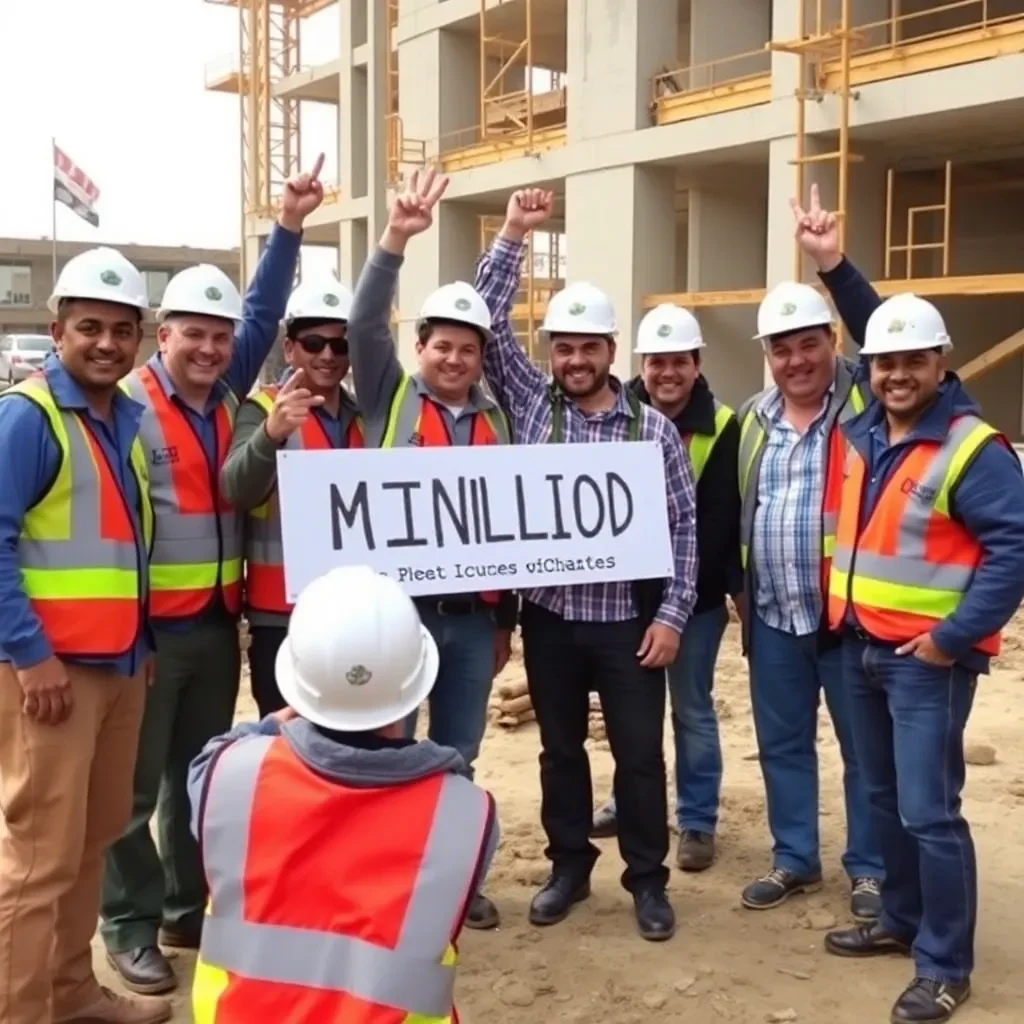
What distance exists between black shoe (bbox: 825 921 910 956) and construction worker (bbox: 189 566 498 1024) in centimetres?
270

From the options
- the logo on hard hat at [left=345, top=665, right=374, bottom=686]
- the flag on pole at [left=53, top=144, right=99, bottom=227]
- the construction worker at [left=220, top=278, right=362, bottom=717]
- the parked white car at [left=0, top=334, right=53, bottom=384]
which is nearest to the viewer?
the logo on hard hat at [left=345, top=665, right=374, bottom=686]

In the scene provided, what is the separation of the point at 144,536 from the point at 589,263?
15.3 metres

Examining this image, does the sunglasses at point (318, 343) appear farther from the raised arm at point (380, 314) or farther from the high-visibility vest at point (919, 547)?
the high-visibility vest at point (919, 547)

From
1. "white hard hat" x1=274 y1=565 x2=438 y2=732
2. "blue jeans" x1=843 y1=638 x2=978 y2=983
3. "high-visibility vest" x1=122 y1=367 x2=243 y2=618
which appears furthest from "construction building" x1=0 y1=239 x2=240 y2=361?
"white hard hat" x1=274 y1=565 x2=438 y2=732

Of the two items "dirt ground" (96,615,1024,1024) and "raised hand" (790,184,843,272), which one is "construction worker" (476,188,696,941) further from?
"raised hand" (790,184,843,272)

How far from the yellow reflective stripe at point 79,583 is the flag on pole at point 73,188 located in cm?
3845

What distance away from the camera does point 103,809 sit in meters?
3.62

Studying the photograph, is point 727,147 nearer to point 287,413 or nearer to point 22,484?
point 287,413

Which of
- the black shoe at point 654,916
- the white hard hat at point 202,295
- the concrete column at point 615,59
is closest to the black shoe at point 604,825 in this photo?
the black shoe at point 654,916

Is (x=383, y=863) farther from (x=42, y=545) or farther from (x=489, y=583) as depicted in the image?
(x=489, y=583)

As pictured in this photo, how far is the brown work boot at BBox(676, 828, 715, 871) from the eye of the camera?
5.20 meters

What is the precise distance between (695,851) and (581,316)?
2.33m

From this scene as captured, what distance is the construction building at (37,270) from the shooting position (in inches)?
1943

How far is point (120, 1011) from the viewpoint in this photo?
3803 mm
